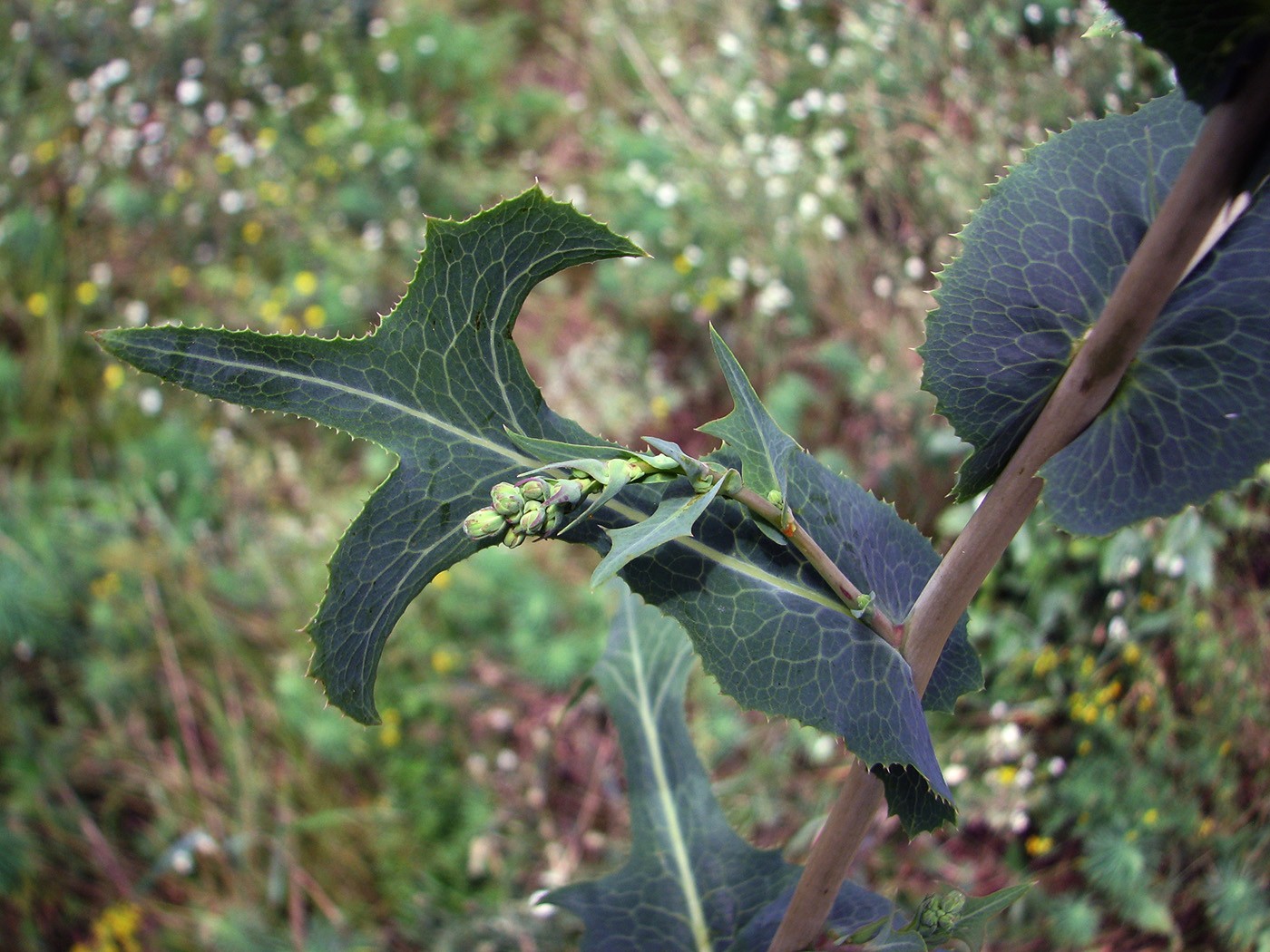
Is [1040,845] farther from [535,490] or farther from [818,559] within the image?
[535,490]

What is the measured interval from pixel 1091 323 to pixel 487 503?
0.57 metres

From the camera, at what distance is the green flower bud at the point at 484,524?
0.66 meters

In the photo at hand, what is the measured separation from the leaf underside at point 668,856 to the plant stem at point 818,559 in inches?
17.2

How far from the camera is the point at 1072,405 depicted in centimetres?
73

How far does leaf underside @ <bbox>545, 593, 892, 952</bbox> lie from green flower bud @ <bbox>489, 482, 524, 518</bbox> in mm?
690

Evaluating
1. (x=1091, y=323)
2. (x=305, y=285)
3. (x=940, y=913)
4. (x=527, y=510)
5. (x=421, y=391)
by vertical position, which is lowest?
(x=940, y=913)

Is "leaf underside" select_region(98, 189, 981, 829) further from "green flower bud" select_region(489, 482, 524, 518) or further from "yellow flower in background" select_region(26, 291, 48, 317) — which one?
"yellow flower in background" select_region(26, 291, 48, 317)

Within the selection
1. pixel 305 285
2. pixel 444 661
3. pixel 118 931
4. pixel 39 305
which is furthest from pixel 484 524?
pixel 39 305

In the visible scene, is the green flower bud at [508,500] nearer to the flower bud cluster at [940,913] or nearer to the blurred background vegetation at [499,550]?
the flower bud cluster at [940,913]

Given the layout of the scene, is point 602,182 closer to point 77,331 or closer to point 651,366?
point 651,366

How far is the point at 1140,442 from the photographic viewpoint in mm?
730

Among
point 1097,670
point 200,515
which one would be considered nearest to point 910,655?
point 1097,670

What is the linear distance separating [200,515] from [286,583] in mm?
589

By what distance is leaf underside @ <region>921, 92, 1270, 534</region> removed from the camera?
692 mm
